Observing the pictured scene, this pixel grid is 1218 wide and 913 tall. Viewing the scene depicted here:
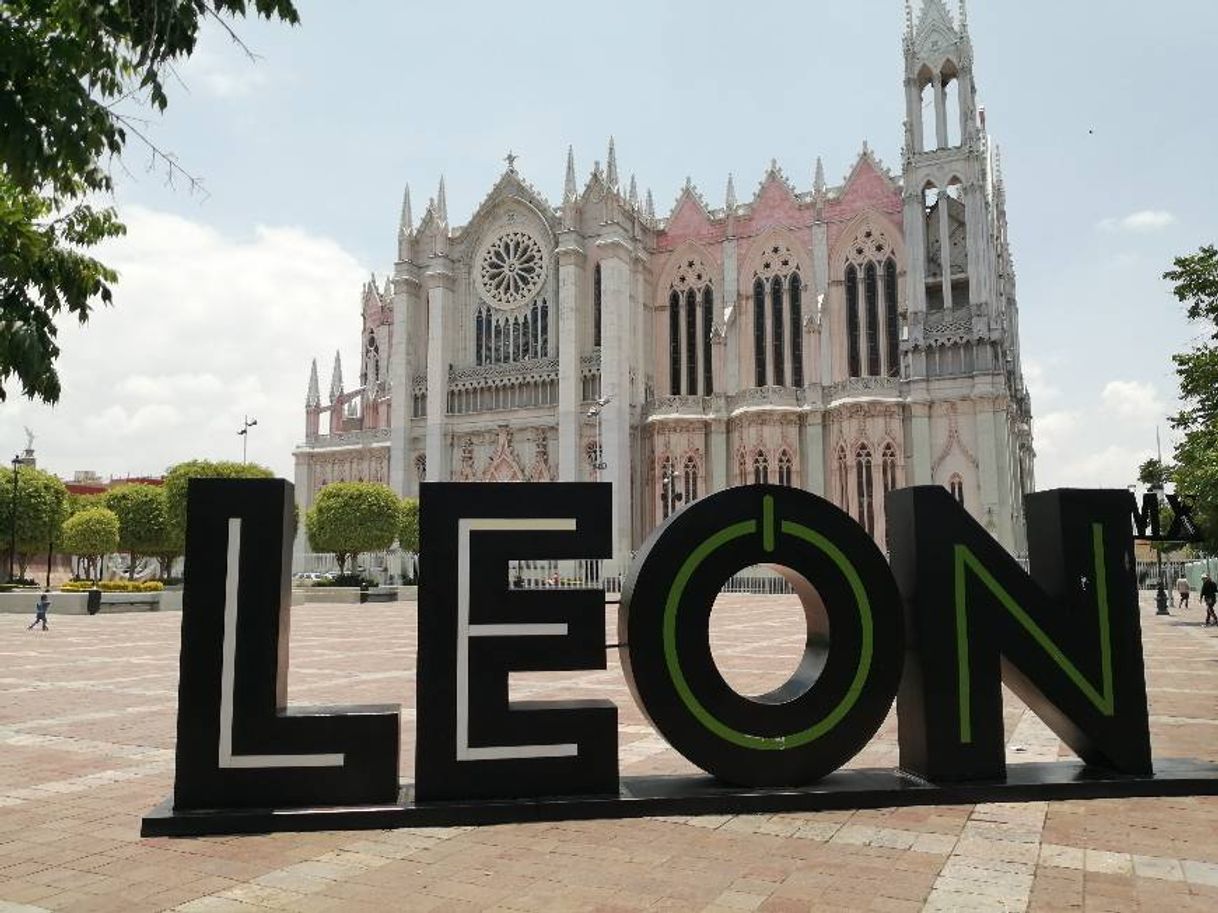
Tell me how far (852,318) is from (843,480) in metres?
8.45

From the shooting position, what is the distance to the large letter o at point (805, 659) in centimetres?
686

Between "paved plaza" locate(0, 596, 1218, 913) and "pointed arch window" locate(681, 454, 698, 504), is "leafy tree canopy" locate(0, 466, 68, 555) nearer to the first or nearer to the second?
"pointed arch window" locate(681, 454, 698, 504)

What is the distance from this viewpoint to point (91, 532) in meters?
42.8

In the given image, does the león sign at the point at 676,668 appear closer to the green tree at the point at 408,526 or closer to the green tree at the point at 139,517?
the green tree at the point at 408,526

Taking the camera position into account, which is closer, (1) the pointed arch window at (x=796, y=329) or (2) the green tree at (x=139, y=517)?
(2) the green tree at (x=139, y=517)

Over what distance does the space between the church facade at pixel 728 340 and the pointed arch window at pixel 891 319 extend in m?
0.10

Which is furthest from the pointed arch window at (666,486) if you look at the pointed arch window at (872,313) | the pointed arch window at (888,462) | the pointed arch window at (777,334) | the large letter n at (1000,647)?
the large letter n at (1000,647)

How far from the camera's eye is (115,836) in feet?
19.6

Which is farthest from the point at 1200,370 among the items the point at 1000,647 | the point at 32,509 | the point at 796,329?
the point at 32,509

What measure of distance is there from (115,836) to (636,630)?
3693 millimetres

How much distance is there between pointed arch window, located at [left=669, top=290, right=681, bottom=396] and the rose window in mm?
7489

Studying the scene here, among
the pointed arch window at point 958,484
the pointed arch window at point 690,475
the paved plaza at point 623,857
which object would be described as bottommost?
the paved plaza at point 623,857

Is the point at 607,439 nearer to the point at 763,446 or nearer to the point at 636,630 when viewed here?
the point at 763,446

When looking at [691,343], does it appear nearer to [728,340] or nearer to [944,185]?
[728,340]
